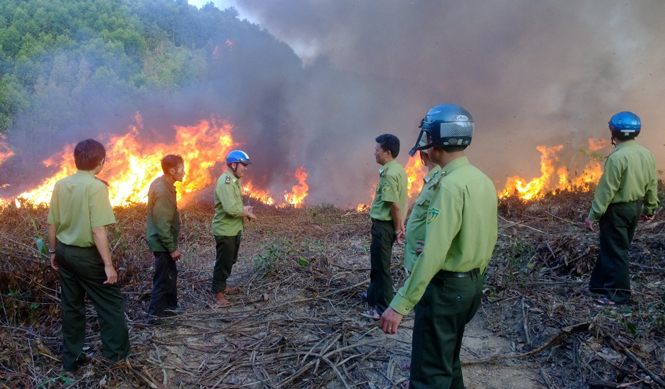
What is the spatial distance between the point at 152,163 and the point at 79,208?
9.85 m

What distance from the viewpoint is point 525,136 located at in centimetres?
1332

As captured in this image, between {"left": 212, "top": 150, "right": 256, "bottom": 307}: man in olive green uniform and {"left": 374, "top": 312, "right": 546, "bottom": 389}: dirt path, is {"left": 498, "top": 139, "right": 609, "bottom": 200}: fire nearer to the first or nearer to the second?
{"left": 374, "top": 312, "right": 546, "bottom": 389}: dirt path

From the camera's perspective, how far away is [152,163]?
12.7 metres

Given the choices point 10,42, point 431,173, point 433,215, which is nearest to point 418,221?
point 431,173

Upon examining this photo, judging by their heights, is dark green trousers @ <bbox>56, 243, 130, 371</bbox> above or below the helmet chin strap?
below

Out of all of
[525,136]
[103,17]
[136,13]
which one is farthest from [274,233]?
[136,13]

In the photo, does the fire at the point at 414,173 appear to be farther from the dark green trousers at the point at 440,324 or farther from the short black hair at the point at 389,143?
the dark green trousers at the point at 440,324

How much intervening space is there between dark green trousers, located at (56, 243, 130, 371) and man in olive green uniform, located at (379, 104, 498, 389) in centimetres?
268

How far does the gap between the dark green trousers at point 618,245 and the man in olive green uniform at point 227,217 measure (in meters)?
4.31

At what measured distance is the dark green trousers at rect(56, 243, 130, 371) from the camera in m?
3.57

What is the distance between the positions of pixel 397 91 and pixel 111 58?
18.1 metres

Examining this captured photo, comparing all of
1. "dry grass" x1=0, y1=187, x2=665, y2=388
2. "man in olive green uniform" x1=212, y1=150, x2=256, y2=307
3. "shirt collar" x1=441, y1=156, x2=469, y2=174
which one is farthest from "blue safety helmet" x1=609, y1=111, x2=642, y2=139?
"man in olive green uniform" x1=212, y1=150, x2=256, y2=307

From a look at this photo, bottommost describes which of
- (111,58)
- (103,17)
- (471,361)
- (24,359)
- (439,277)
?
(471,361)

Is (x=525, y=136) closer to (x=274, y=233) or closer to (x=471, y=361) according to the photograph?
(x=274, y=233)
